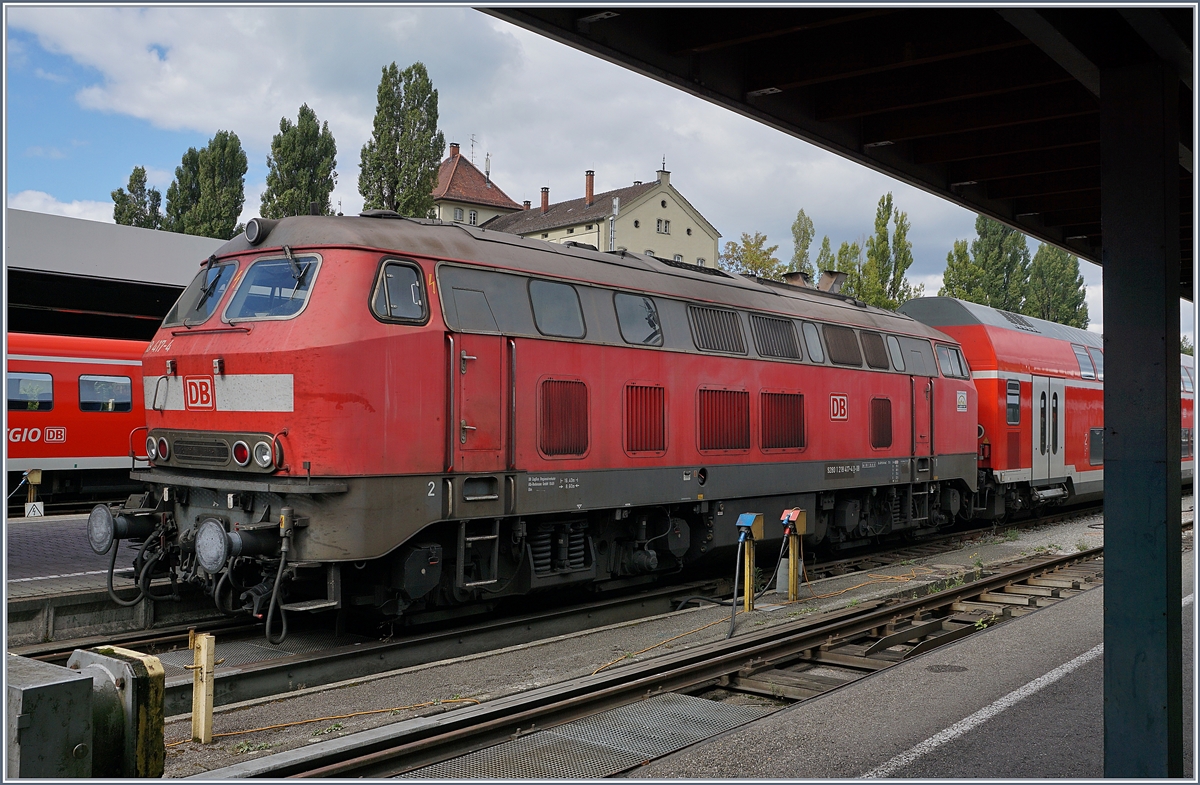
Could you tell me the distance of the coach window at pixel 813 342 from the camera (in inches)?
526

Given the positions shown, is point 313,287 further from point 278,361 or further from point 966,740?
point 966,740

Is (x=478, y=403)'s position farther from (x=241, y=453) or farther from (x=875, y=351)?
(x=875, y=351)

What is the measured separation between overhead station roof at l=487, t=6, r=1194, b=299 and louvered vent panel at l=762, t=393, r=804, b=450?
4.16m

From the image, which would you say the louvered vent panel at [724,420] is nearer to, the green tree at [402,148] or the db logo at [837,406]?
the db logo at [837,406]

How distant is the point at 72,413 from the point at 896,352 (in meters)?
16.4

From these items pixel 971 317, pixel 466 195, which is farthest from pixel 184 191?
pixel 971 317

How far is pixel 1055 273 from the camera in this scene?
183 ft

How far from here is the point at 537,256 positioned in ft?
31.7

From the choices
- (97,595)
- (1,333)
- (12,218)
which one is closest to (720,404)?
(97,595)

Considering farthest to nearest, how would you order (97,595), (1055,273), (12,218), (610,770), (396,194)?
1. (1055,273)
2. (396,194)
3. (12,218)
4. (97,595)
5. (610,770)

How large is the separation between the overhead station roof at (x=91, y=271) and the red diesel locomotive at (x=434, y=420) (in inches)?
413

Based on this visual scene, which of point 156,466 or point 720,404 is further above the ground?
point 720,404

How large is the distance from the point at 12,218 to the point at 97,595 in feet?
43.2

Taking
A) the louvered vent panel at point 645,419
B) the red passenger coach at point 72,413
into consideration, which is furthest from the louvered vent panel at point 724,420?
the red passenger coach at point 72,413
